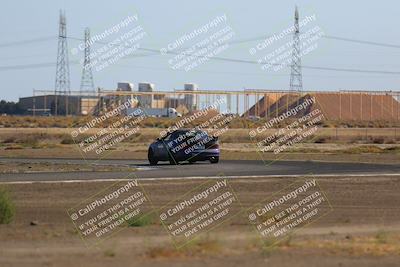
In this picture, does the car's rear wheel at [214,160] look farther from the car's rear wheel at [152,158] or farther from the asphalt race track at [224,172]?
the car's rear wheel at [152,158]

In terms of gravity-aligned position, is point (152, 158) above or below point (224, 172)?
below

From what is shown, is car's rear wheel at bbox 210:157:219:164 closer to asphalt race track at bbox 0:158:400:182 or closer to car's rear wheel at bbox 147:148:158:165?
asphalt race track at bbox 0:158:400:182

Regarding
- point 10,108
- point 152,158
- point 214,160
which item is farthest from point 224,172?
point 10,108

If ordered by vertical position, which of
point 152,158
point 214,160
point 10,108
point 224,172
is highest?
point 224,172

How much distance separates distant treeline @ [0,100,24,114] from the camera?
585 ft

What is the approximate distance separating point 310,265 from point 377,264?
1132mm

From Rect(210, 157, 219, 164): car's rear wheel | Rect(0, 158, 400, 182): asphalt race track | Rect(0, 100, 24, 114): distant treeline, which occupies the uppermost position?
Rect(0, 158, 400, 182): asphalt race track

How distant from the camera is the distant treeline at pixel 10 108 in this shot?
585 feet

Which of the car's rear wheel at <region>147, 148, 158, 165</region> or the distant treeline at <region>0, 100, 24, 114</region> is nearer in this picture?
the car's rear wheel at <region>147, 148, 158, 165</region>

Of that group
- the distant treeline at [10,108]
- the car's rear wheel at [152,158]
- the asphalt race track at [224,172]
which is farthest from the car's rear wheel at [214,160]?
the distant treeline at [10,108]

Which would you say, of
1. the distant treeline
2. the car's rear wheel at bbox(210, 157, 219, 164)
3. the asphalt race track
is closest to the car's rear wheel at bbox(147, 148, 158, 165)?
the asphalt race track

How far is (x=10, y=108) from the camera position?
18038 centimetres

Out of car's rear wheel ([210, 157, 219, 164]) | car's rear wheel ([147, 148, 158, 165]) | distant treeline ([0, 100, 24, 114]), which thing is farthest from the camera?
distant treeline ([0, 100, 24, 114])

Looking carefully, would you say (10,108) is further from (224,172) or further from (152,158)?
(224,172)
